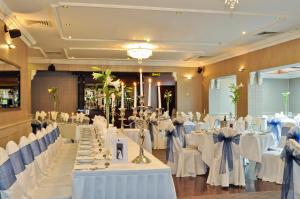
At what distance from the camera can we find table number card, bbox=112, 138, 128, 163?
9.83ft

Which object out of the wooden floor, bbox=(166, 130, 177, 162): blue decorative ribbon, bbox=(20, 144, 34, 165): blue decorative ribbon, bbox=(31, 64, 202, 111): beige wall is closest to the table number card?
bbox=(20, 144, 34, 165): blue decorative ribbon

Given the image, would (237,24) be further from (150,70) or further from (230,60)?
(150,70)

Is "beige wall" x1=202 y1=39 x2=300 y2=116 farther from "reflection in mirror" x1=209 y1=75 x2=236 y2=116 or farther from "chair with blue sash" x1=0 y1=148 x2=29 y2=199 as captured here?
"chair with blue sash" x1=0 y1=148 x2=29 y2=199

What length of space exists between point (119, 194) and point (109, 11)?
4441mm

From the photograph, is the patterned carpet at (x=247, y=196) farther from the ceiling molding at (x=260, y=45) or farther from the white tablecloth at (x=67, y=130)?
the white tablecloth at (x=67, y=130)

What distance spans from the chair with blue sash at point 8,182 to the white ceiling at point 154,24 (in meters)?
3.70

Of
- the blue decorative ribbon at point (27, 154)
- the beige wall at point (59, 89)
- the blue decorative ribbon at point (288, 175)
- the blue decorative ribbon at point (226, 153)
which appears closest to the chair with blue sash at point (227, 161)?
the blue decorative ribbon at point (226, 153)

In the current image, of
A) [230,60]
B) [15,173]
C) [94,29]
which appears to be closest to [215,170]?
[15,173]

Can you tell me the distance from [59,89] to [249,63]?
26.8 feet

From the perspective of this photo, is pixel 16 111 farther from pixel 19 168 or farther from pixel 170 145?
pixel 19 168

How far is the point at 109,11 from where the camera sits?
6336 mm

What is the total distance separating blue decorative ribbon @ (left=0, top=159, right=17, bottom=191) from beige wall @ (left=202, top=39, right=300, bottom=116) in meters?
7.61

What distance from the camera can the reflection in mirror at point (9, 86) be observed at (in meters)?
6.59

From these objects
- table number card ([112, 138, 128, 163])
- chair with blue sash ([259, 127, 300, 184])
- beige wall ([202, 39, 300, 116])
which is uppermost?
beige wall ([202, 39, 300, 116])
